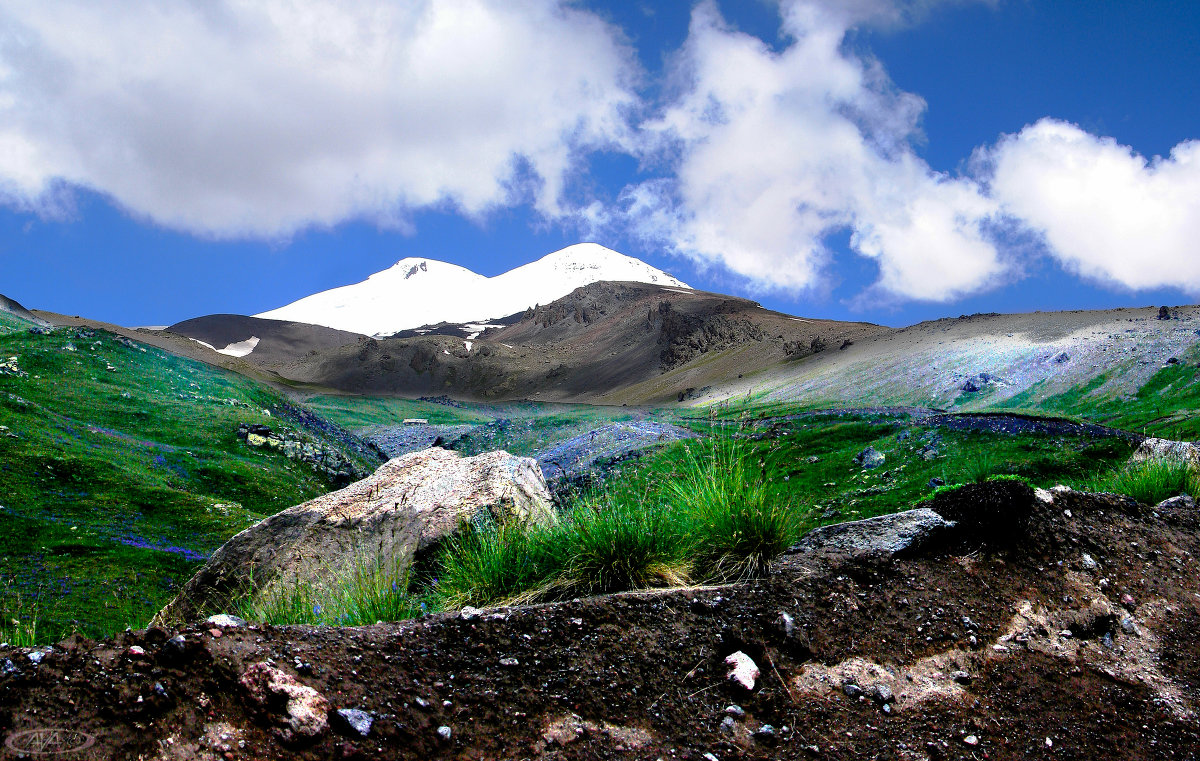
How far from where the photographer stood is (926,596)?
6.11 metres

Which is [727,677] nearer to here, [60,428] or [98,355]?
[60,428]

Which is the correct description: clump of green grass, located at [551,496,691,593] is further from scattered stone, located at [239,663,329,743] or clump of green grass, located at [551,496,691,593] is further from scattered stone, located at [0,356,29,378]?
scattered stone, located at [0,356,29,378]

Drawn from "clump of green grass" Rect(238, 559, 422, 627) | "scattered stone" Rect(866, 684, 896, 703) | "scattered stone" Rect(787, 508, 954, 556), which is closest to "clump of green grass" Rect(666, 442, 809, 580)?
"scattered stone" Rect(787, 508, 954, 556)

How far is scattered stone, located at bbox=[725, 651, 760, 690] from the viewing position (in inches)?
188

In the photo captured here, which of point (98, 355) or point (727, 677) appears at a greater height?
point (98, 355)

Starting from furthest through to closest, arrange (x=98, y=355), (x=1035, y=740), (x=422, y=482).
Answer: (x=98, y=355)
(x=422, y=482)
(x=1035, y=740)

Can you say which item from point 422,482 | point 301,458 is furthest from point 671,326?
point 422,482

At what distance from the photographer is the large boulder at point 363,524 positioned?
9.48 m

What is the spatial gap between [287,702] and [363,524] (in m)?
6.66

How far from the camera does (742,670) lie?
484 cm

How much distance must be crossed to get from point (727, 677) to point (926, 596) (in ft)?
7.56

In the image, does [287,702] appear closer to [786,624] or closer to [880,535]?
[786,624]

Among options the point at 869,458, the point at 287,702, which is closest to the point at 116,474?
the point at 287,702

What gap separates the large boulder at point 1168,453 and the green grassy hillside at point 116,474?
47.1 ft
